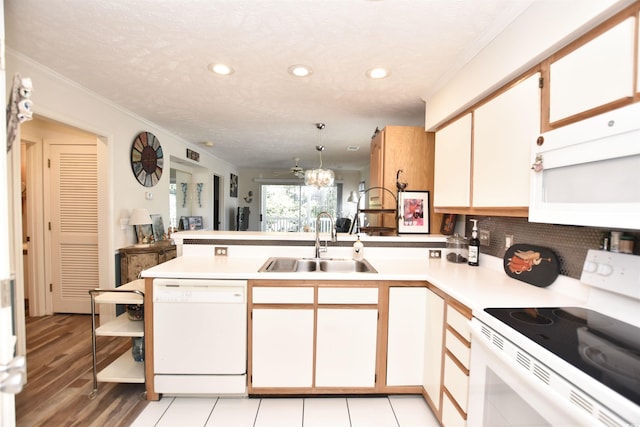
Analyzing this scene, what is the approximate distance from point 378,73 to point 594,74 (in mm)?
1350

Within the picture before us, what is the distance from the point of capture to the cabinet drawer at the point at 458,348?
1392 millimetres

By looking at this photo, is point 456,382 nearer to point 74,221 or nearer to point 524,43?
point 524,43

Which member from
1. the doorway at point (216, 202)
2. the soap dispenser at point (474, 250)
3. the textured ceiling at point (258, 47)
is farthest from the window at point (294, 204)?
the soap dispenser at point (474, 250)

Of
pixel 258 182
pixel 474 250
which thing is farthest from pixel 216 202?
pixel 474 250

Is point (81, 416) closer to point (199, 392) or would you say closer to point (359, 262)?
point (199, 392)

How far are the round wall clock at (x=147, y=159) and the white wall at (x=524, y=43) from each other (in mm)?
3388

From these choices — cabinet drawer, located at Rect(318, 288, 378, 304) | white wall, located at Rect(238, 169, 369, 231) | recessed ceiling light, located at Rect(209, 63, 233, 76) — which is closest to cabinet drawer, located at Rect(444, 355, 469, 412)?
cabinet drawer, located at Rect(318, 288, 378, 304)

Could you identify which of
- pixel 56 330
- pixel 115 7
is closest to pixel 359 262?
pixel 115 7

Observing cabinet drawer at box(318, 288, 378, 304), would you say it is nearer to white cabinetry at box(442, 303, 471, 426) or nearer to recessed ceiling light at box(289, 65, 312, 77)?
white cabinetry at box(442, 303, 471, 426)

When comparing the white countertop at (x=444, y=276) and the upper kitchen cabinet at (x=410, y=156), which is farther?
the upper kitchen cabinet at (x=410, y=156)

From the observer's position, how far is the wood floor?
5.74 feet

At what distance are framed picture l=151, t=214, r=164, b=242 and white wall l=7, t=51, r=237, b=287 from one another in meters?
0.08

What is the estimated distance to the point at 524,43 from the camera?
1432mm

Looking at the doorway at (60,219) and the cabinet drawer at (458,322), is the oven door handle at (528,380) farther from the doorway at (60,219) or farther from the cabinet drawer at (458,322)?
the doorway at (60,219)
